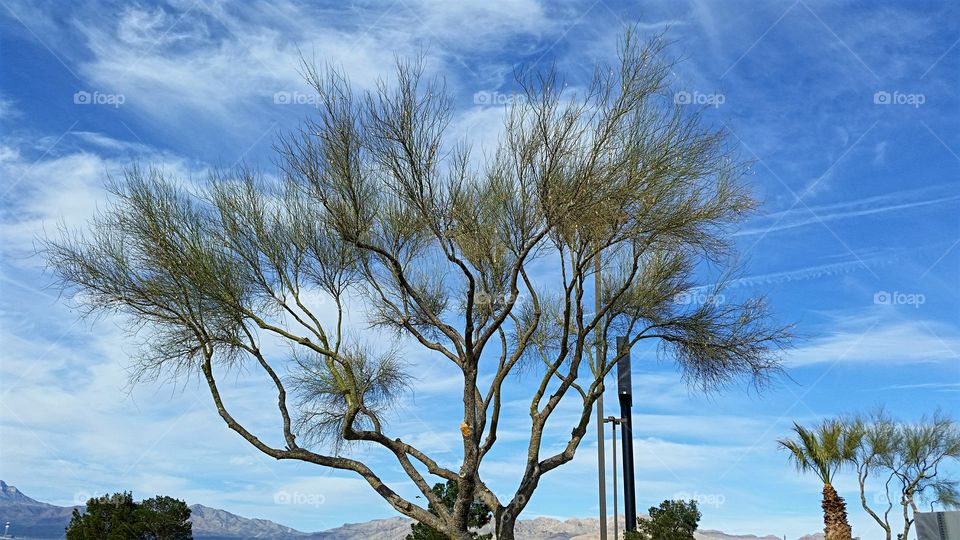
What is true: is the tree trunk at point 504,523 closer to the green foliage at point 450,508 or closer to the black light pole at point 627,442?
the black light pole at point 627,442

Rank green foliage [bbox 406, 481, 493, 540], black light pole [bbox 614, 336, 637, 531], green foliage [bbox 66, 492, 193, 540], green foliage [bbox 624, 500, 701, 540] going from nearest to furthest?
black light pole [bbox 614, 336, 637, 531], green foliage [bbox 406, 481, 493, 540], green foliage [bbox 66, 492, 193, 540], green foliage [bbox 624, 500, 701, 540]

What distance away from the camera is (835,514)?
1972 centimetres

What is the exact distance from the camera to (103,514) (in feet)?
61.1

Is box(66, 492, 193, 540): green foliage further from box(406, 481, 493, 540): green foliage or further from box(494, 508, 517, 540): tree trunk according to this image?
box(494, 508, 517, 540): tree trunk

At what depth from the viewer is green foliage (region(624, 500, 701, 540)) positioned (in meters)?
19.8

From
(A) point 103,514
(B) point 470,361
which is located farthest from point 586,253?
(A) point 103,514

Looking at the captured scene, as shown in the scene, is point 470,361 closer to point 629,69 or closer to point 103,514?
point 629,69

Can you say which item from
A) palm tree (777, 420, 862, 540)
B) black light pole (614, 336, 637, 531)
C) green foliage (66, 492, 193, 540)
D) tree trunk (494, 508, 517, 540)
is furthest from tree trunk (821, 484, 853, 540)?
green foliage (66, 492, 193, 540)

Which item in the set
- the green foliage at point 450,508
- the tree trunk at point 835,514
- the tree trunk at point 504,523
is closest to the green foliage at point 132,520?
the green foliage at point 450,508

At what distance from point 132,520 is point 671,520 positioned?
41.8ft

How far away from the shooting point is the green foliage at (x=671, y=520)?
1984 centimetres

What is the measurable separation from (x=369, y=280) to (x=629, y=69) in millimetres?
5328

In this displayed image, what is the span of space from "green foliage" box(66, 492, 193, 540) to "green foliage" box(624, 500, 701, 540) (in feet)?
35.6

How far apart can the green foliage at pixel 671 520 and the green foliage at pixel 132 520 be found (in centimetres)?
1084
